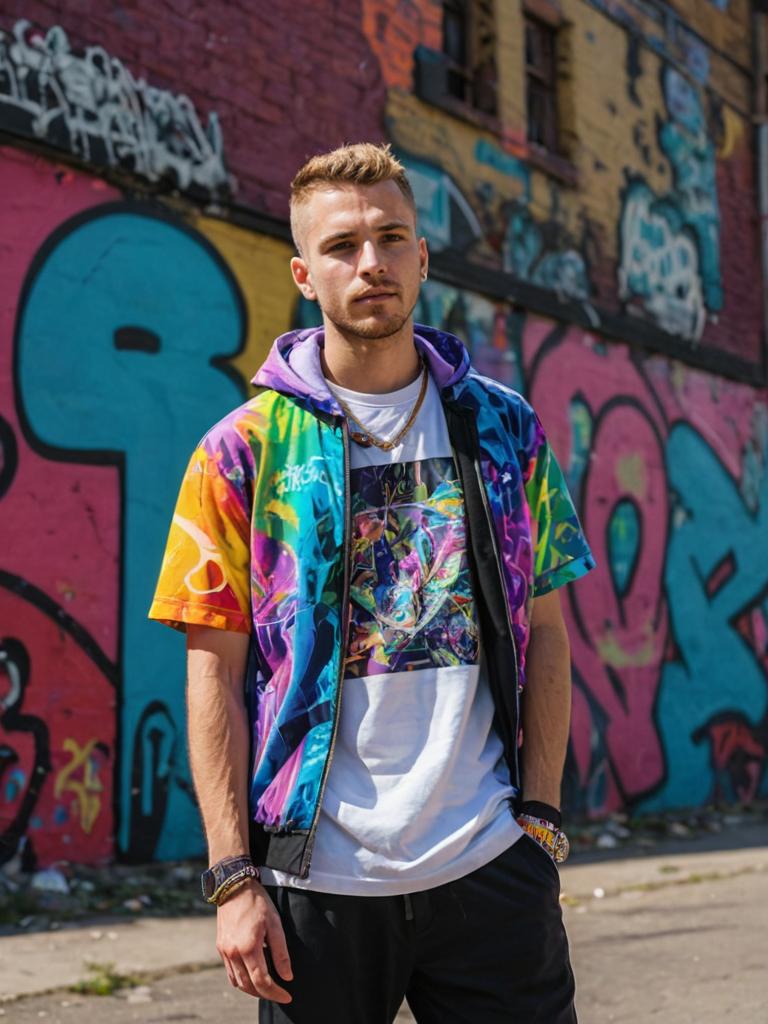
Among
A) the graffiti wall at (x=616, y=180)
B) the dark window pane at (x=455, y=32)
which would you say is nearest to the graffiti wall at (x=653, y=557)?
the graffiti wall at (x=616, y=180)

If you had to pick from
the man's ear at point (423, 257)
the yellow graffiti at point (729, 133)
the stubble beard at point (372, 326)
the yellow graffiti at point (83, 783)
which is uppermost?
the yellow graffiti at point (729, 133)

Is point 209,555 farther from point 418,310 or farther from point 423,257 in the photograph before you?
point 418,310

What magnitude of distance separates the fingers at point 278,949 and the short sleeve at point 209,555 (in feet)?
1.59

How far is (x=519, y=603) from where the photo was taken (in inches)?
92.4

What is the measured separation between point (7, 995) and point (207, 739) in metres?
2.72

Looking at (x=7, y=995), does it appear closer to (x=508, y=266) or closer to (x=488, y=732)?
(x=488, y=732)

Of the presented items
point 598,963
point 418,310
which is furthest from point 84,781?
point 418,310

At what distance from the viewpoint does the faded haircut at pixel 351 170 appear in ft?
7.82

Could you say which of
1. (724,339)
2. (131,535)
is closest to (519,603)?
(131,535)

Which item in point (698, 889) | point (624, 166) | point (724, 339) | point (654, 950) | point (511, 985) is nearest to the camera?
point (511, 985)

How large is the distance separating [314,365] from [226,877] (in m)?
0.93

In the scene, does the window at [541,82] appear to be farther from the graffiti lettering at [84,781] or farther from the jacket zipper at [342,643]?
the jacket zipper at [342,643]

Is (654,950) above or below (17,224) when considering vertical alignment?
below

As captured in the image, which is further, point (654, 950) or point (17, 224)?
point (17, 224)
